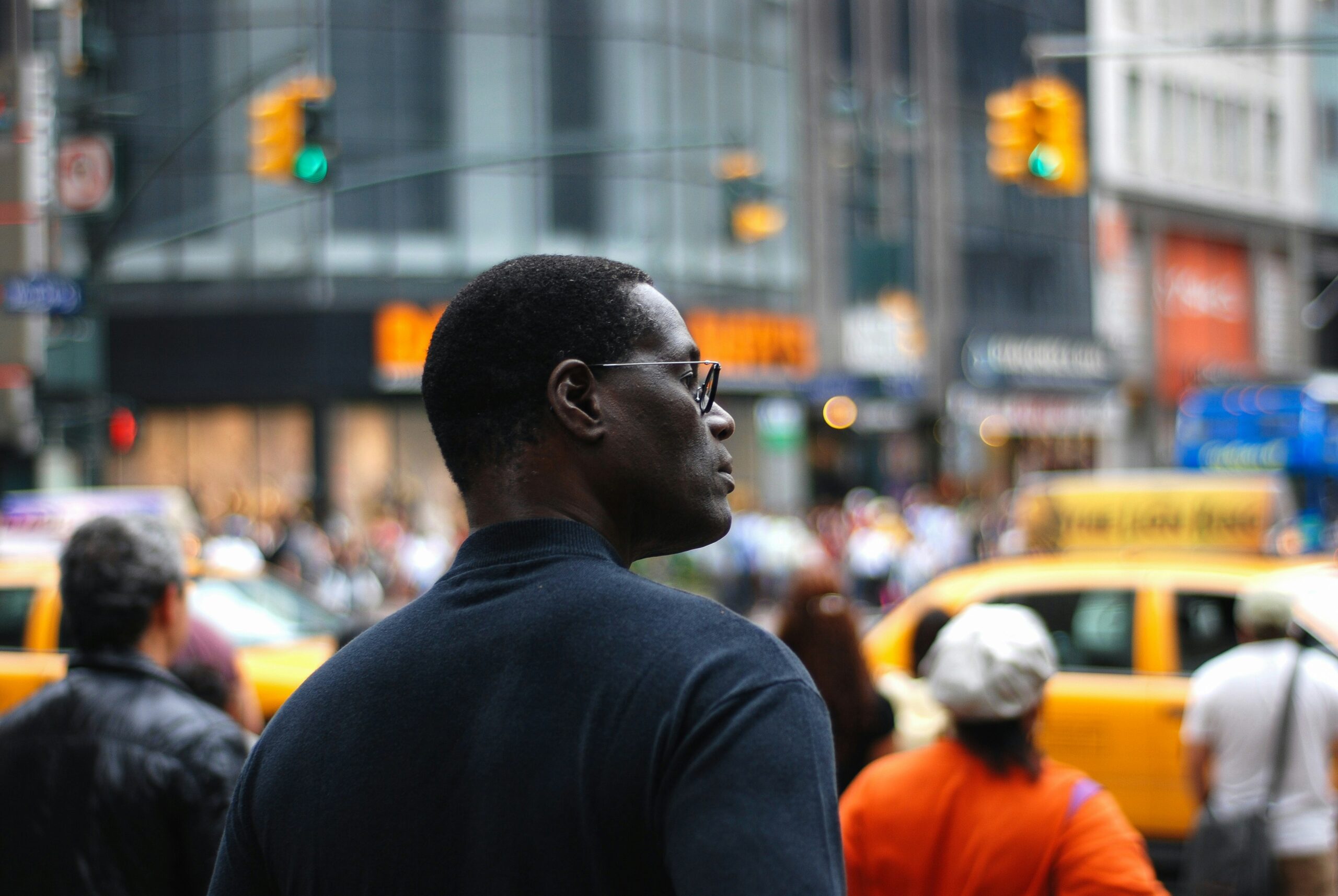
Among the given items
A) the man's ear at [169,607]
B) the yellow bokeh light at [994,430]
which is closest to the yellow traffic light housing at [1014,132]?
the man's ear at [169,607]

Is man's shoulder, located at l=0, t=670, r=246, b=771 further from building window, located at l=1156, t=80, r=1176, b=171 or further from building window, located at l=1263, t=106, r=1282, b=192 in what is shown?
building window, located at l=1263, t=106, r=1282, b=192

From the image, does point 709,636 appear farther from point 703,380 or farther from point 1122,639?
point 1122,639

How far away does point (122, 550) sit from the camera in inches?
131

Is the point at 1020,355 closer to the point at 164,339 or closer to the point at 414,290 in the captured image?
the point at 414,290

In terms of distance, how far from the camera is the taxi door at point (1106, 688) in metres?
7.67

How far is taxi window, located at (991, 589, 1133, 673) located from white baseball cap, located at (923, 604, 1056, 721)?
15.3 feet

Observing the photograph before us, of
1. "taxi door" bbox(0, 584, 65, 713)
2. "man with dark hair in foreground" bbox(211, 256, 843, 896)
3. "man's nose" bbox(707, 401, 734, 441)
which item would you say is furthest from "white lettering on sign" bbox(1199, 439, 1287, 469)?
"man with dark hair in foreground" bbox(211, 256, 843, 896)

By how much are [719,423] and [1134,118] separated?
43.5 m

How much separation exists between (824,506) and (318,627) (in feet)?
61.2

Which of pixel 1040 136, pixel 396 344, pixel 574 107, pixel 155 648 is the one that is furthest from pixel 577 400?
pixel 574 107

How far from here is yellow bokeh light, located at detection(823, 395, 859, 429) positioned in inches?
1423

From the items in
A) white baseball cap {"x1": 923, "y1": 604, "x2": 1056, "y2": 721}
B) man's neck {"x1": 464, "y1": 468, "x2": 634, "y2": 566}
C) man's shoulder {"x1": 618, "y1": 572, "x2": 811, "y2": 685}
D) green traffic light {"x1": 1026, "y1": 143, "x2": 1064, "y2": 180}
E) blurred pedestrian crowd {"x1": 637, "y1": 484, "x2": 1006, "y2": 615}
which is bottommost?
blurred pedestrian crowd {"x1": 637, "y1": 484, "x2": 1006, "y2": 615}

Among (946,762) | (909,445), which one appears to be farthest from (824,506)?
(946,762)

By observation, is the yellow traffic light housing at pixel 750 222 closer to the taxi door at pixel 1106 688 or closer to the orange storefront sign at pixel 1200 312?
the taxi door at pixel 1106 688
